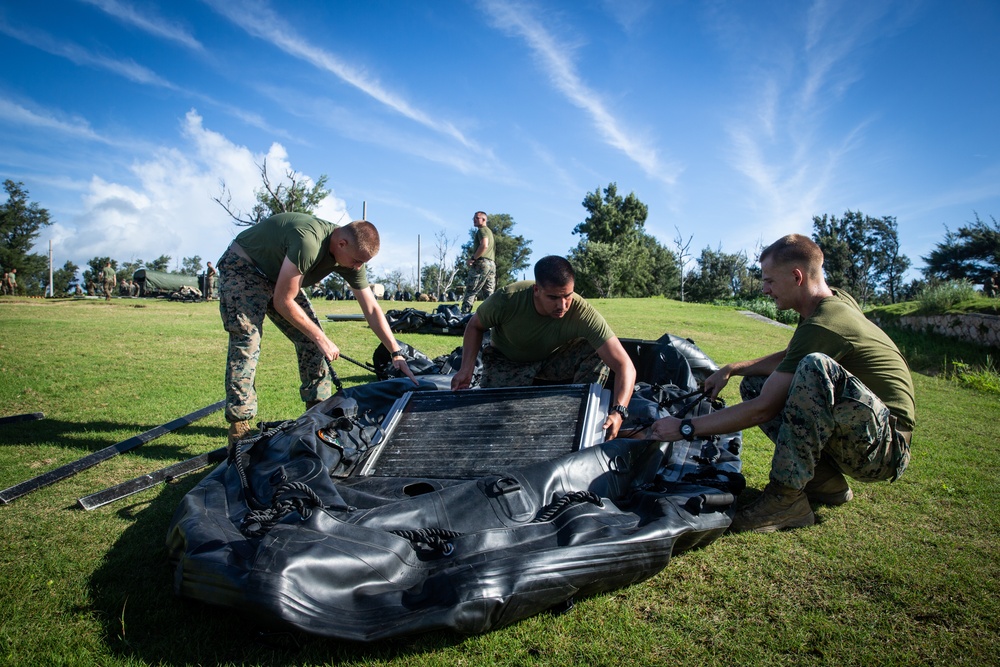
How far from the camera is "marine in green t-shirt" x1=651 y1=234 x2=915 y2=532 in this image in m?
2.63

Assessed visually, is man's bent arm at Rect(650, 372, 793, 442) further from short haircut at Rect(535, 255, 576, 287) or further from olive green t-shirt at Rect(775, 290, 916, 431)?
short haircut at Rect(535, 255, 576, 287)

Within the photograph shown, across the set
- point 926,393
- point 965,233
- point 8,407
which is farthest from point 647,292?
point 8,407

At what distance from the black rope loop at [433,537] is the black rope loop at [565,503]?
37cm

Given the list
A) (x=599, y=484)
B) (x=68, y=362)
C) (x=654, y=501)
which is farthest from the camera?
(x=68, y=362)

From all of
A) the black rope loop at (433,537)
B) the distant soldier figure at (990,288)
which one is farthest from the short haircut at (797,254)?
the distant soldier figure at (990,288)

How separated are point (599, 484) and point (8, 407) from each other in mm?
5572

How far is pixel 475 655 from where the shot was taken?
188 centimetres

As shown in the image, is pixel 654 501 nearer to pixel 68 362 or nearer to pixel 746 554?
pixel 746 554

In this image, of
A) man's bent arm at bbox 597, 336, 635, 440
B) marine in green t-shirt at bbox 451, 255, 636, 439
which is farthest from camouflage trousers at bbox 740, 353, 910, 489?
marine in green t-shirt at bbox 451, 255, 636, 439

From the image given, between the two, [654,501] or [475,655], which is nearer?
[475,655]

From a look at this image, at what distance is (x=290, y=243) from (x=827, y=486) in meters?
3.61

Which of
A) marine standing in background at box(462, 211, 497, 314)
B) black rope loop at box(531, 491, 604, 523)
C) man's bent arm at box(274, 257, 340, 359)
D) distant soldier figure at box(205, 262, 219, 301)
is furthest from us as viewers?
distant soldier figure at box(205, 262, 219, 301)

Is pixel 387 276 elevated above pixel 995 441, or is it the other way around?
pixel 387 276

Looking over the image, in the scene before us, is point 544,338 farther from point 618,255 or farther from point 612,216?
point 612,216
